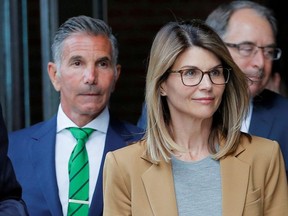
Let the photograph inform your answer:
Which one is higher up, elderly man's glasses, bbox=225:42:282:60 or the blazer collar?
elderly man's glasses, bbox=225:42:282:60

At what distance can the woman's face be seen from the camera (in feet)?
11.4

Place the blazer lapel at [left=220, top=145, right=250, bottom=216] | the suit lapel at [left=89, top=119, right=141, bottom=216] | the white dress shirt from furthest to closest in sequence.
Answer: the white dress shirt < the suit lapel at [left=89, top=119, right=141, bottom=216] < the blazer lapel at [left=220, top=145, right=250, bottom=216]

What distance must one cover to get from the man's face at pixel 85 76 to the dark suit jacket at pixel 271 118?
0.64 metres

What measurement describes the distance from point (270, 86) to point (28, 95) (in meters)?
1.50

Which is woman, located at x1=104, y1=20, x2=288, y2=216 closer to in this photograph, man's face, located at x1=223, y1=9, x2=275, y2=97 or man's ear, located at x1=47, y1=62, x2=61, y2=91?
man's face, located at x1=223, y1=9, x2=275, y2=97

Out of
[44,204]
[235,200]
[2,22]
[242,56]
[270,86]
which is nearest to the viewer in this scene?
[235,200]

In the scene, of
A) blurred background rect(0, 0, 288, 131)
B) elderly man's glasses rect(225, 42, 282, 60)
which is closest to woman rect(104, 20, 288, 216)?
elderly man's glasses rect(225, 42, 282, 60)

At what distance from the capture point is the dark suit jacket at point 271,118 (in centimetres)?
416

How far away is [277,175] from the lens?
137 inches

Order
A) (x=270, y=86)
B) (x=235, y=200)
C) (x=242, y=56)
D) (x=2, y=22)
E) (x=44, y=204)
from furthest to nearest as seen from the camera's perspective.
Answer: (x=2, y=22) → (x=270, y=86) → (x=242, y=56) → (x=44, y=204) → (x=235, y=200)

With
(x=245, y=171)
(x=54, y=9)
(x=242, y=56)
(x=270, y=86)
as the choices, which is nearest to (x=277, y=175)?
(x=245, y=171)

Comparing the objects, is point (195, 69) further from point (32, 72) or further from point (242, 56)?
point (32, 72)

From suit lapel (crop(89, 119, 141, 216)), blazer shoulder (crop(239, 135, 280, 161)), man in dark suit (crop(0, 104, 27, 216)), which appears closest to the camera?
man in dark suit (crop(0, 104, 27, 216))

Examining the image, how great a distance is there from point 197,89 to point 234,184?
14.1 inches
